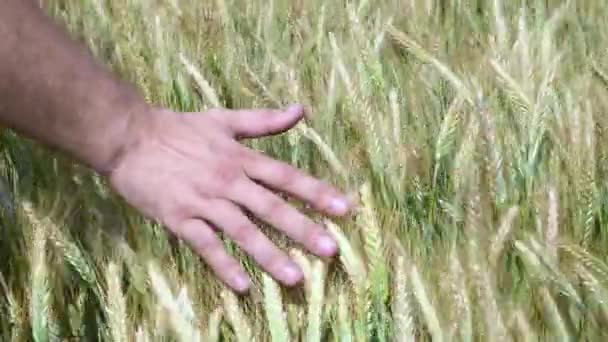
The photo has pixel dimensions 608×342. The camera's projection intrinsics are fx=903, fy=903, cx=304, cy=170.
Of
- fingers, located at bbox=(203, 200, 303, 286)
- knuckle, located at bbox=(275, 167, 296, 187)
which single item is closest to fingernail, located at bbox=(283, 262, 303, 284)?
fingers, located at bbox=(203, 200, 303, 286)

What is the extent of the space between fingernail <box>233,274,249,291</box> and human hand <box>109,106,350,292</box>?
0.08 feet

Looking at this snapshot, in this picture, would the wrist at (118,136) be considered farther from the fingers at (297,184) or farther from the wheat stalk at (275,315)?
the wheat stalk at (275,315)

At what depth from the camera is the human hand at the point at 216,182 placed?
2.46ft

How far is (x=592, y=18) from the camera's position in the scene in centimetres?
109

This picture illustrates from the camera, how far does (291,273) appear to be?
684 mm

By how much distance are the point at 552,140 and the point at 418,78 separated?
0.21 metres

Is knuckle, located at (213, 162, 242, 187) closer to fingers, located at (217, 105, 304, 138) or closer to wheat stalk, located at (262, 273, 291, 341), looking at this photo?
fingers, located at (217, 105, 304, 138)

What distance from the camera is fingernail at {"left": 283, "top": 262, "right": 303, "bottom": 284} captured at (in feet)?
2.22

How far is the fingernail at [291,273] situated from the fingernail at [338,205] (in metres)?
0.06

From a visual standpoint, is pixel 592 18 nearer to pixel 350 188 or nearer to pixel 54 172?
pixel 350 188

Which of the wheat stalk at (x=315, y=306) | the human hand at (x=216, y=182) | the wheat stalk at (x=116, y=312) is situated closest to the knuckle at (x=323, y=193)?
the human hand at (x=216, y=182)

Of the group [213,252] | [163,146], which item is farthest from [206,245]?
[163,146]

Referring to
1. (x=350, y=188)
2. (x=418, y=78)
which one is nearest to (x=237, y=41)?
(x=418, y=78)

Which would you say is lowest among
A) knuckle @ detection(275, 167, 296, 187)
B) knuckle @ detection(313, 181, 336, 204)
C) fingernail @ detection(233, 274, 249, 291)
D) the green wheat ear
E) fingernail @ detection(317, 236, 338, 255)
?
the green wheat ear
